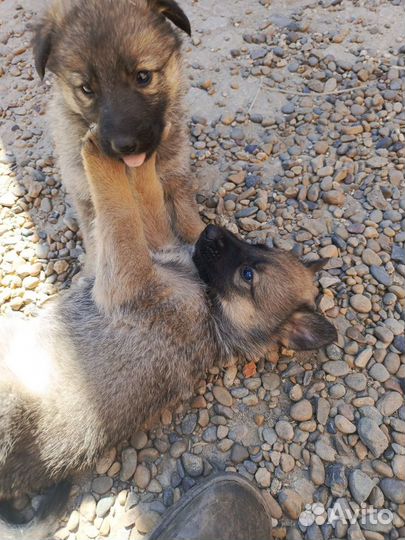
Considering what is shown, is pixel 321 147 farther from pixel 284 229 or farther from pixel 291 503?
pixel 291 503

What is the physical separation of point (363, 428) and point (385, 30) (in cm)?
324

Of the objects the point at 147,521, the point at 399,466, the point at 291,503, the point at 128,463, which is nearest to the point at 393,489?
the point at 399,466

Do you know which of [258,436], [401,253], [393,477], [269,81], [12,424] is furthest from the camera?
[269,81]

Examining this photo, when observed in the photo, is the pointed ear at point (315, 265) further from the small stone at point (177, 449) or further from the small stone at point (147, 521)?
the small stone at point (147, 521)

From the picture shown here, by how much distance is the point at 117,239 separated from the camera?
2.40m

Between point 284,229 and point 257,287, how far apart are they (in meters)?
0.63

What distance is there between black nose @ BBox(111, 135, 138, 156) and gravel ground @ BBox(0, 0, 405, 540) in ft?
3.52

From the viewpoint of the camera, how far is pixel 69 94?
2391mm

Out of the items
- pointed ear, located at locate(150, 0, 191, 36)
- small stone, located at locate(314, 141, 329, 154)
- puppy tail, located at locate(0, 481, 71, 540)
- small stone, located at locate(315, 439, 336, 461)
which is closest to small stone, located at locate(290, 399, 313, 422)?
small stone, located at locate(315, 439, 336, 461)

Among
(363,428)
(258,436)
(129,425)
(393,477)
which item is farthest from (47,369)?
(393,477)

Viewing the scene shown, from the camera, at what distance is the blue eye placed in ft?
8.41

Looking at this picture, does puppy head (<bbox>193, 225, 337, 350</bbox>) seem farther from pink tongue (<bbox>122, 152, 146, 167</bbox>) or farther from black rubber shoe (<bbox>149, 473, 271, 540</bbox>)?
black rubber shoe (<bbox>149, 473, 271, 540</bbox>)

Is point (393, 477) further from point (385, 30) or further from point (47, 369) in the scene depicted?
point (385, 30)

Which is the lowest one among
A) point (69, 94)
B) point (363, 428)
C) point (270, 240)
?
point (363, 428)
